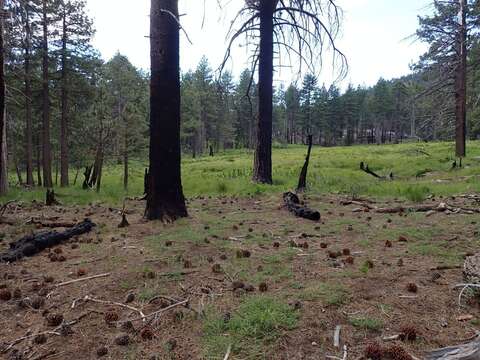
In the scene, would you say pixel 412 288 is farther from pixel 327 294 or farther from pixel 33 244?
pixel 33 244

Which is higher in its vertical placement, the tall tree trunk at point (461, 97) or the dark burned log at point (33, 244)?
the tall tree trunk at point (461, 97)

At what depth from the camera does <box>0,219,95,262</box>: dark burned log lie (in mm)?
4227

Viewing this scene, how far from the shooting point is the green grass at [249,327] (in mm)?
2361

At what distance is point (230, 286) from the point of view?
3.24 m

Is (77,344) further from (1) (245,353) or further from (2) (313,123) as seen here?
(2) (313,123)

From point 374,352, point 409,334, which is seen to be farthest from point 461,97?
point 374,352

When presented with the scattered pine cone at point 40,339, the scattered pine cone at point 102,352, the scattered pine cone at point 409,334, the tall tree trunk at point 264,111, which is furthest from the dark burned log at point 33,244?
the tall tree trunk at point 264,111

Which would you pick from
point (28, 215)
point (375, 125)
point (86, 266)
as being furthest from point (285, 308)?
point (375, 125)

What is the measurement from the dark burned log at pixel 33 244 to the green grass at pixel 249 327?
2.65 m

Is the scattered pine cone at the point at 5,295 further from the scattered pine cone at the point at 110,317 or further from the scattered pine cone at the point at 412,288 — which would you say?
the scattered pine cone at the point at 412,288

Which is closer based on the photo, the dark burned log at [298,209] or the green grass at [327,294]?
A: the green grass at [327,294]

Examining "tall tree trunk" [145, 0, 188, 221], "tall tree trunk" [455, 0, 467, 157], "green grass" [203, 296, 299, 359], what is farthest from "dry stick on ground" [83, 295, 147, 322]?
"tall tree trunk" [455, 0, 467, 157]

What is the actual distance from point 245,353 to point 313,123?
275 ft

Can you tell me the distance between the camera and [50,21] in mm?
19922
